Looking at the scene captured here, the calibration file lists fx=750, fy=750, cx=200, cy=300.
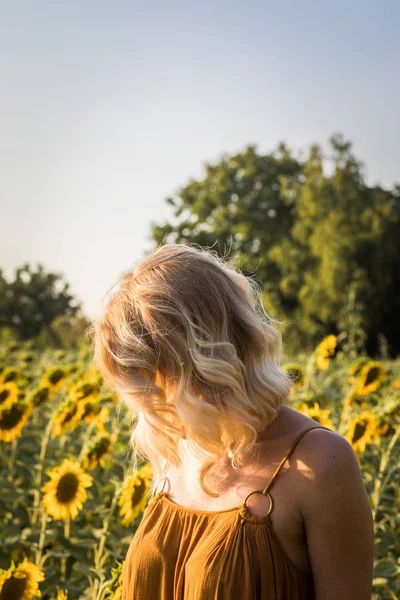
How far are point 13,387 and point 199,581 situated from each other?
9.31ft

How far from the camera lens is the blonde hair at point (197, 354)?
1.82m

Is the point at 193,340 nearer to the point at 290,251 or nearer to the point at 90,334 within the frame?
the point at 90,334

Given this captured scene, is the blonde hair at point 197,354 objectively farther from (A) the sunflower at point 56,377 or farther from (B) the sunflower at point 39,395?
(A) the sunflower at point 56,377

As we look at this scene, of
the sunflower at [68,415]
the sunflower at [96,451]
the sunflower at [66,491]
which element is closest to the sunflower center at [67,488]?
the sunflower at [66,491]

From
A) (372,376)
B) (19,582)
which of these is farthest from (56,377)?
(19,582)

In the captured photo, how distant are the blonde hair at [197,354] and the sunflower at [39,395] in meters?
2.39

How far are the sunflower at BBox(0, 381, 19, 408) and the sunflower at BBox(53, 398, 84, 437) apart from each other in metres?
0.54

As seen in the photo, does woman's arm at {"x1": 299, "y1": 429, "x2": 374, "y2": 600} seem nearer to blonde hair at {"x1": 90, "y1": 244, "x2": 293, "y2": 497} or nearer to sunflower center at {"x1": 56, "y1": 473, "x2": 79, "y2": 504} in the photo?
blonde hair at {"x1": 90, "y1": 244, "x2": 293, "y2": 497}

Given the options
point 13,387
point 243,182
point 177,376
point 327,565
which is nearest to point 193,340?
point 177,376

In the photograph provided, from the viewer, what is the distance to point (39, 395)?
4.30m

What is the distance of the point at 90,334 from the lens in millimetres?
2154

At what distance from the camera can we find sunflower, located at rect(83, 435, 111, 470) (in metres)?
3.08

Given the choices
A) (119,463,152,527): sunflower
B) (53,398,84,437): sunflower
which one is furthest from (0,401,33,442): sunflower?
(119,463,152,527): sunflower

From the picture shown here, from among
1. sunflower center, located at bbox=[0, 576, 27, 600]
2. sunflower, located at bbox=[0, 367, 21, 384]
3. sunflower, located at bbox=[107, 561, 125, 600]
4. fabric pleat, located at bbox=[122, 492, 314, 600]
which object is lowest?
sunflower center, located at bbox=[0, 576, 27, 600]
